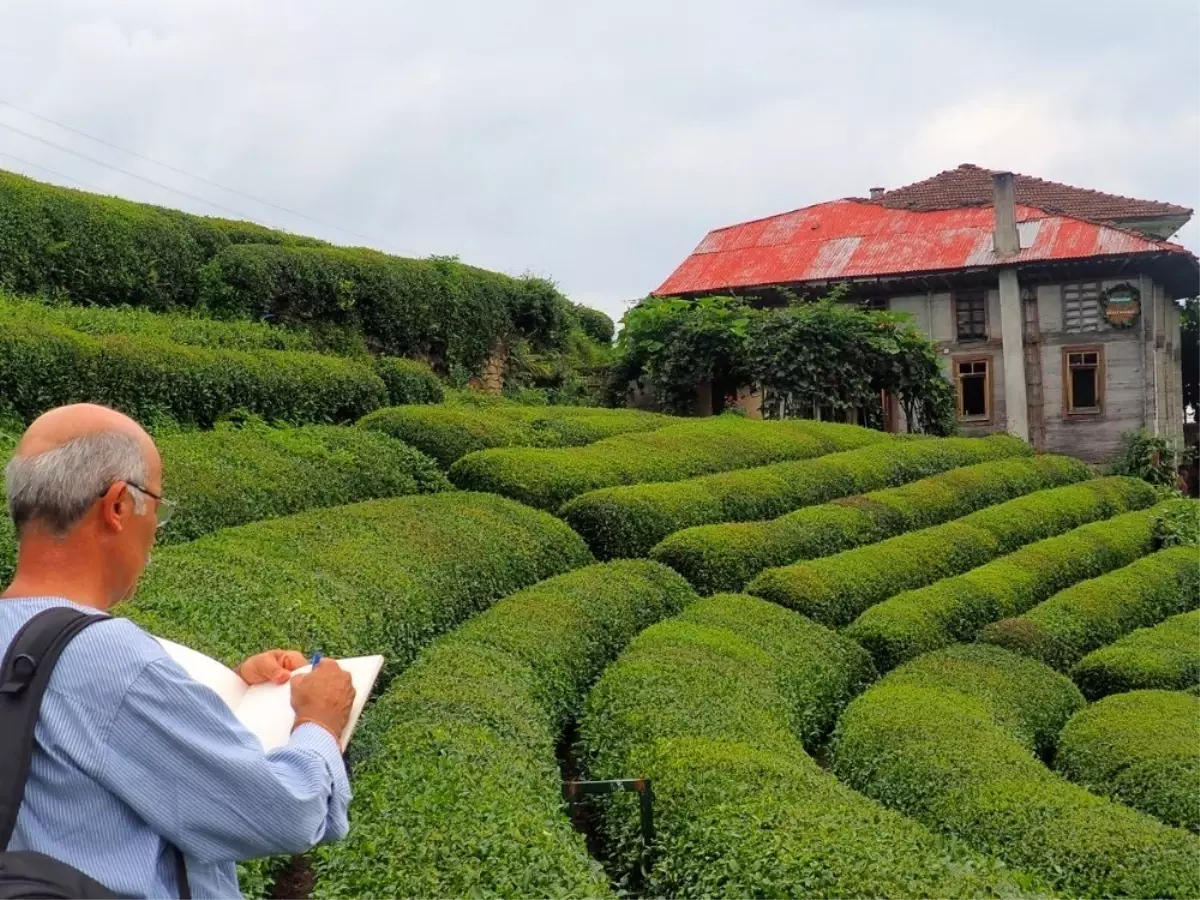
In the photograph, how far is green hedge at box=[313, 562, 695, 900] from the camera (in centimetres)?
459

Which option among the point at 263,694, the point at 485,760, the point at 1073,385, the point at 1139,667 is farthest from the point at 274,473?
the point at 1073,385

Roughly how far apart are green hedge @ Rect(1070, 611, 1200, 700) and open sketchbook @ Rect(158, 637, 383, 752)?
943 centimetres

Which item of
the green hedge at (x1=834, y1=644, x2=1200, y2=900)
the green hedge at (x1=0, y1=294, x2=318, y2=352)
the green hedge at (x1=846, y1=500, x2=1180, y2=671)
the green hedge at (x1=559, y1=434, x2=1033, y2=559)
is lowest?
the green hedge at (x1=834, y1=644, x2=1200, y2=900)

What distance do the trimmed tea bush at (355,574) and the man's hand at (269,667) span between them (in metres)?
3.38

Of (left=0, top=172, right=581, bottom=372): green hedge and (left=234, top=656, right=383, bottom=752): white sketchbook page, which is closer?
(left=234, top=656, right=383, bottom=752): white sketchbook page

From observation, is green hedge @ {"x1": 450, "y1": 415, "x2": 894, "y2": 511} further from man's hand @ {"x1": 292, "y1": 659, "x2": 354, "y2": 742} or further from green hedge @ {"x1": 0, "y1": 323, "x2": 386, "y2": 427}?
man's hand @ {"x1": 292, "y1": 659, "x2": 354, "y2": 742}

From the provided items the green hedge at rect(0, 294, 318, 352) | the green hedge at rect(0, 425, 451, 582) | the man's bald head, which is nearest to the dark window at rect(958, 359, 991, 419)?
the green hedge at rect(0, 294, 318, 352)

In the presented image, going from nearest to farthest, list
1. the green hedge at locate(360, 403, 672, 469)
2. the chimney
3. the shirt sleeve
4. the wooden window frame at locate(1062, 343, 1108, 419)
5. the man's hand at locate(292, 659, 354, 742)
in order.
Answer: the shirt sleeve < the man's hand at locate(292, 659, 354, 742) < the green hedge at locate(360, 403, 672, 469) < the wooden window frame at locate(1062, 343, 1108, 419) < the chimney

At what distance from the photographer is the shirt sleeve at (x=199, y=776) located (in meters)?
2.11

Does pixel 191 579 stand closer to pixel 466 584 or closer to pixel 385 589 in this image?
pixel 385 589

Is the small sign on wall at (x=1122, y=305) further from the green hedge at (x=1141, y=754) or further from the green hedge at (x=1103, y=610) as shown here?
the green hedge at (x=1141, y=754)

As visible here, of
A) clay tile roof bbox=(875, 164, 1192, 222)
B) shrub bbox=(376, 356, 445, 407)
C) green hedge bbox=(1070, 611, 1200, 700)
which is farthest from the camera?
clay tile roof bbox=(875, 164, 1192, 222)

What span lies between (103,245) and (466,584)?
7.94 metres

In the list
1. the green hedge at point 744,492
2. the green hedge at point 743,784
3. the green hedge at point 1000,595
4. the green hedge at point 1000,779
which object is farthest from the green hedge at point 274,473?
the green hedge at point 1000,779
